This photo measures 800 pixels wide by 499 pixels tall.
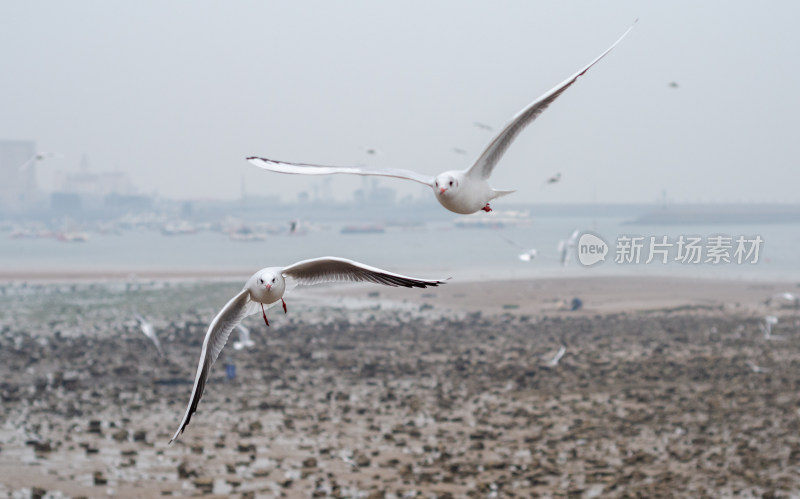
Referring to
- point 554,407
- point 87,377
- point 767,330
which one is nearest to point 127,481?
point 87,377

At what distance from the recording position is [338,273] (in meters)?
2.03

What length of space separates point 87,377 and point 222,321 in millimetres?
21811

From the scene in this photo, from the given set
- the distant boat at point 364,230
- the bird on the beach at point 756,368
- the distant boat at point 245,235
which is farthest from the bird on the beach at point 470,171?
the distant boat at point 364,230

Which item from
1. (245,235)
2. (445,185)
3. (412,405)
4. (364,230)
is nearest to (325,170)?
(445,185)

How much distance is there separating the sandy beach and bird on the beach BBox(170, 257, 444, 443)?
12561 mm

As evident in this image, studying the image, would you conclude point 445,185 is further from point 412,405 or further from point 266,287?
point 412,405

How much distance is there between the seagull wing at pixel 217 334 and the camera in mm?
1982

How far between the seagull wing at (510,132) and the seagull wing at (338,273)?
32 cm

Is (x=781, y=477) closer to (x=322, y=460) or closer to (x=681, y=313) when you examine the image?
(x=322, y=460)

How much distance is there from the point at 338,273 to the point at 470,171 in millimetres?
417

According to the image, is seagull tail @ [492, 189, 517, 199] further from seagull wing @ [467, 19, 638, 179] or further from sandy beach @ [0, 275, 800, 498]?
sandy beach @ [0, 275, 800, 498]

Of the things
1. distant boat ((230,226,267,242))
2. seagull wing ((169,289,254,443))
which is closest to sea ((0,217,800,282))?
distant boat ((230,226,267,242))

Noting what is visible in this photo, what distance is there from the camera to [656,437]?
17.4 m

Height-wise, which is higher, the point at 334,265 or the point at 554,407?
the point at 334,265
